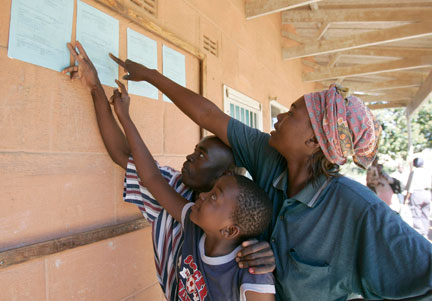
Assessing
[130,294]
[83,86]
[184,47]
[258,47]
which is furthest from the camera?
[258,47]

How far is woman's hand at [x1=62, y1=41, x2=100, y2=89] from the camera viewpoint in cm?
135

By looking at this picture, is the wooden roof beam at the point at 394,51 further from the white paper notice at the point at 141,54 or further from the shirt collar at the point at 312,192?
the shirt collar at the point at 312,192

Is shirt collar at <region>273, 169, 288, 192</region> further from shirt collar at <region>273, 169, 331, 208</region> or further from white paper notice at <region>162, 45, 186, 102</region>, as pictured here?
white paper notice at <region>162, 45, 186, 102</region>

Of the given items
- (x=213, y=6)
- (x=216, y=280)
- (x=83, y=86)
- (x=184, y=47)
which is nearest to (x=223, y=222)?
(x=216, y=280)

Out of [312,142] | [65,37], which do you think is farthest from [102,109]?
[312,142]

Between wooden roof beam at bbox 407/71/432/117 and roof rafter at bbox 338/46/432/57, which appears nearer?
roof rafter at bbox 338/46/432/57

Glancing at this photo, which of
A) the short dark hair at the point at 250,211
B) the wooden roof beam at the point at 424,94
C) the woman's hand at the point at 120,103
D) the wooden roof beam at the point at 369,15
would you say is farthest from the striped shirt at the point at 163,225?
the wooden roof beam at the point at 424,94

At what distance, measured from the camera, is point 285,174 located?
4.13ft

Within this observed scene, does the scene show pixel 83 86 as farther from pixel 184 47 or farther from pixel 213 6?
pixel 213 6

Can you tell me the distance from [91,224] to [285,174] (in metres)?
0.96

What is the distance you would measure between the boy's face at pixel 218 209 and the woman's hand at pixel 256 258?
123 millimetres

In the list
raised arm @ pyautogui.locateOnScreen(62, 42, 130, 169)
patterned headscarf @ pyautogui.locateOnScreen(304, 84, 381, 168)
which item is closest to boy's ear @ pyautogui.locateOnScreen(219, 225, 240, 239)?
patterned headscarf @ pyautogui.locateOnScreen(304, 84, 381, 168)

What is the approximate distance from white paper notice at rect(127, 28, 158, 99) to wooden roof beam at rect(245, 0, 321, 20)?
1.66 metres

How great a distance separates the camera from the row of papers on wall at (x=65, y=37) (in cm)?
118
